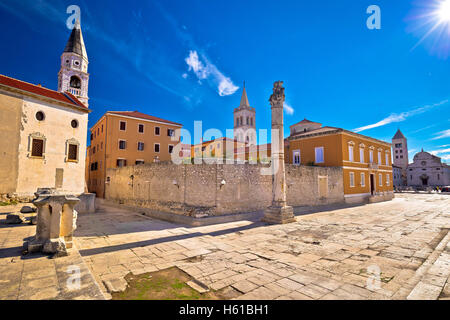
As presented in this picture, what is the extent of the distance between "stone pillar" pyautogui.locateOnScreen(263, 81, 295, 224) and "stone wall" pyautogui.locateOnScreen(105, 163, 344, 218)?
216 cm

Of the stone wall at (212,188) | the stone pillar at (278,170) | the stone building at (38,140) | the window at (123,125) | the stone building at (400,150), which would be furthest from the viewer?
the stone building at (400,150)

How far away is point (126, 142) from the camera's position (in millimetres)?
26438

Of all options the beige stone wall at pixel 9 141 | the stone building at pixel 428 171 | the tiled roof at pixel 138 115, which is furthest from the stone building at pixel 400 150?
the beige stone wall at pixel 9 141

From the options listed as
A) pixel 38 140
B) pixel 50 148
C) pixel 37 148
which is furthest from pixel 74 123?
pixel 37 148

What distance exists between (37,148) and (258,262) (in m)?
19.8

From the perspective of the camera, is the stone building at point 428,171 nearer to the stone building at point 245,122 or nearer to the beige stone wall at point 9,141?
the stone building at point 245,122

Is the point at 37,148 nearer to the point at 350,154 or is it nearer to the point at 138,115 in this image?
the point at 138,115

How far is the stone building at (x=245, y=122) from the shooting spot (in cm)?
4838

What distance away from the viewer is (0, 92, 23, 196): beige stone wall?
15.1 metres

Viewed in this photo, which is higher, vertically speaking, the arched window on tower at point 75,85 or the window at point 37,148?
the arched window on tower at point 75,85

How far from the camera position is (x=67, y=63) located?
86.8 feet

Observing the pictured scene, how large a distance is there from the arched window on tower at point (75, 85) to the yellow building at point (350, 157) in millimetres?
26992

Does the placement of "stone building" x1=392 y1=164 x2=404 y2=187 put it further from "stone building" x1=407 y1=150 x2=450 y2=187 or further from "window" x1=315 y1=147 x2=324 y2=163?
"window" x1=315 y1=147 x2=324 y2=163

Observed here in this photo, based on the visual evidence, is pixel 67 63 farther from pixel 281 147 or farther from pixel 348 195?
pixel 348 195
